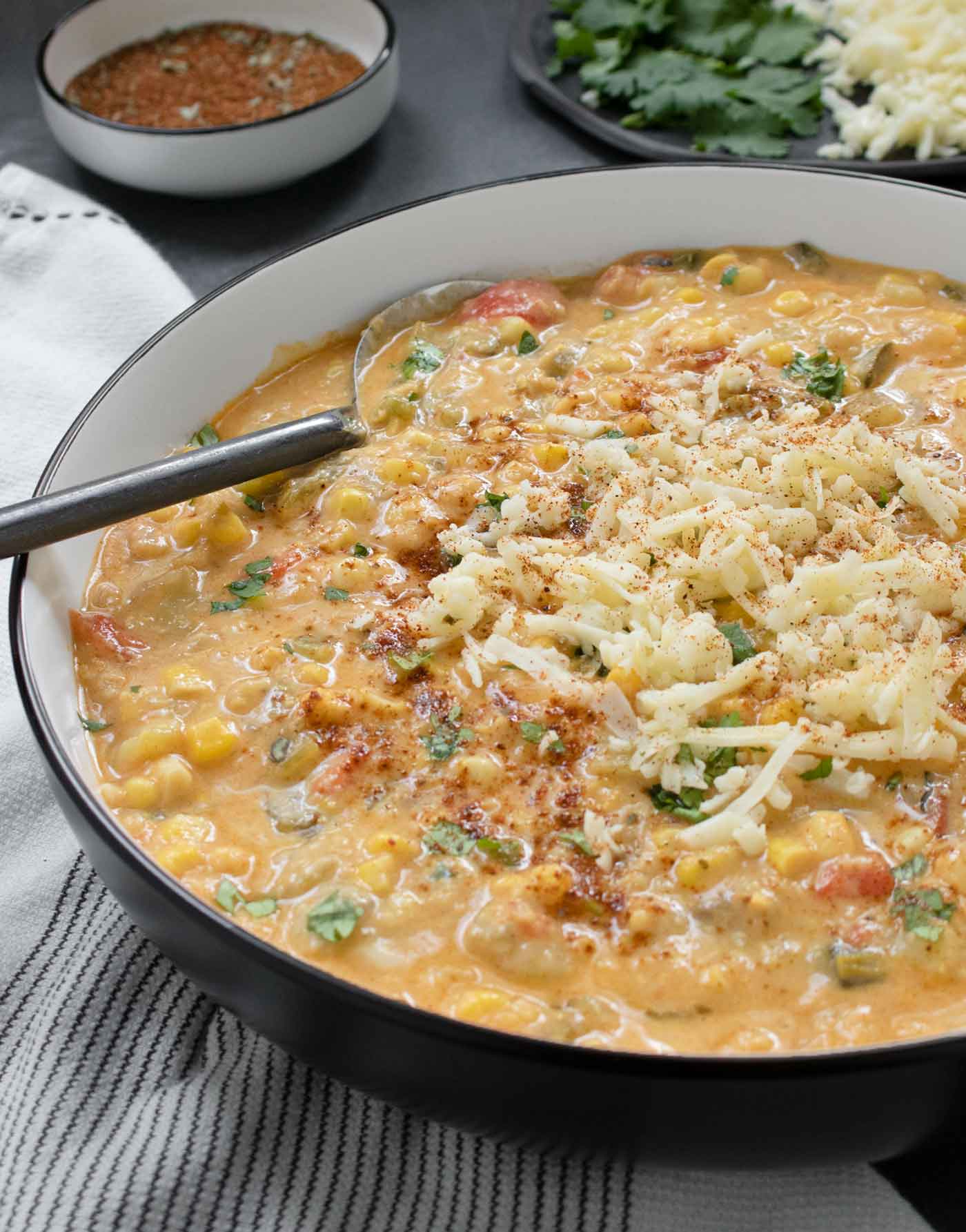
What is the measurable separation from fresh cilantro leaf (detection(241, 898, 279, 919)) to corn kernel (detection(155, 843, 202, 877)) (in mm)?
164

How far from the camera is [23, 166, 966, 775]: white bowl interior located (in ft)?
13.8

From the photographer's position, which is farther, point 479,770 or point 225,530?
point 225,530

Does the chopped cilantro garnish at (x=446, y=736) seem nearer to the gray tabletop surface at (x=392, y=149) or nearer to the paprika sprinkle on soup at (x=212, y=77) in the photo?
the gray tabletop surface at (x=392, y=149)

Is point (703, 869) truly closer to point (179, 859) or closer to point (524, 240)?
point (179, 859)

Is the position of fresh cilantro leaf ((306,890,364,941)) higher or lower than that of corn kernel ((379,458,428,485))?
lower

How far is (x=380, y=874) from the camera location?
290cm

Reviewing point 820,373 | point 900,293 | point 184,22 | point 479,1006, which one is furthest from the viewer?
point 184,22

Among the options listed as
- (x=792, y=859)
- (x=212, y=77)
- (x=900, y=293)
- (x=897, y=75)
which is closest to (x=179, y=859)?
(x=792, y=859)

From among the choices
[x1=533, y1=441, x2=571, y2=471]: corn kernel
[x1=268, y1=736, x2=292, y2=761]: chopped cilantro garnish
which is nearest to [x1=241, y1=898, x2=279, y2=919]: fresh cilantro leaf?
[x1=268, y1=736, x2=292, y2=761]: chopped cilantro garnish

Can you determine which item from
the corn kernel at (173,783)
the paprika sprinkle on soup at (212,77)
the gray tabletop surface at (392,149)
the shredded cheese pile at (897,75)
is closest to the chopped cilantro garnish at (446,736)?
the corn kernel at (173,783)

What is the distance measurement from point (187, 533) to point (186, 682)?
1.79 ft

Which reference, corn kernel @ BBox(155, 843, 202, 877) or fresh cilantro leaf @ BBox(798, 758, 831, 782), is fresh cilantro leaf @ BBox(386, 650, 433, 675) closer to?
corn kernel @ BBox(155, 843, 202, 877)

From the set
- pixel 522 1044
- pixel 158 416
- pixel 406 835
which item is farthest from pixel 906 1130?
pixel 158 416

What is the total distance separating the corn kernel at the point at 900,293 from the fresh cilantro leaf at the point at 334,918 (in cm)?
276
